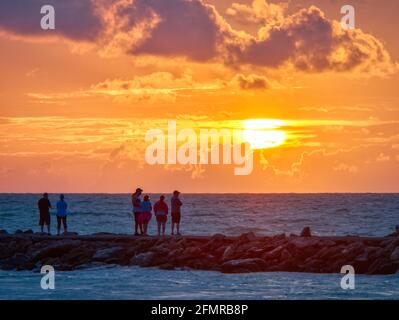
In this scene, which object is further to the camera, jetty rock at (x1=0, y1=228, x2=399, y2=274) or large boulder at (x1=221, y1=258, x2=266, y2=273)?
jetty rock at (x1=0, y1=228, x2=399, y2=274)

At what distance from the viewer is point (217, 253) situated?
1453 inches

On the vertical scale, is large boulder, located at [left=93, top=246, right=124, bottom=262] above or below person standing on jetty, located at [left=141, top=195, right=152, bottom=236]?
below

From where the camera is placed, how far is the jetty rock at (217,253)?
35.2m

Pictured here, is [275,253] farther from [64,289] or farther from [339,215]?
[339,215]

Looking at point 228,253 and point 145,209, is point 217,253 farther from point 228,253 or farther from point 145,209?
point 145,209

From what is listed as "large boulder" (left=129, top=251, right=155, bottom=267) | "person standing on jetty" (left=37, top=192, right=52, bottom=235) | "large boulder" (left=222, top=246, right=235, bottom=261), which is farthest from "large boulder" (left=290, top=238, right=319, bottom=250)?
"person standing on jetty" (left=37, top=192, right=52, bottom=235)

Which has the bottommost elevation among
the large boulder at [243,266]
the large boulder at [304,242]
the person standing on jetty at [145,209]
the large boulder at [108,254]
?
the large boulder at [243,266]

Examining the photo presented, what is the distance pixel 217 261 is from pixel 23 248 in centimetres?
780

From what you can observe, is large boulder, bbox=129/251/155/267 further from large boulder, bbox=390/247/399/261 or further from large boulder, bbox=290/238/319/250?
large boulder, bbox=390/247/399/261

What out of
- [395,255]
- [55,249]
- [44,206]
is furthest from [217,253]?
[44,206]

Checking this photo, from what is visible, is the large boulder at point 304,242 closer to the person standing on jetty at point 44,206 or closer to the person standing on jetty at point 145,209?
the person standing on jetty at point 145,209

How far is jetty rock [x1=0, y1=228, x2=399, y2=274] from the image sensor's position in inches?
1385

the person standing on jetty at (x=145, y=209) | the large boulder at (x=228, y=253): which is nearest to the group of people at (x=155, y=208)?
the person standing on jetty at (x=145, y=209)
